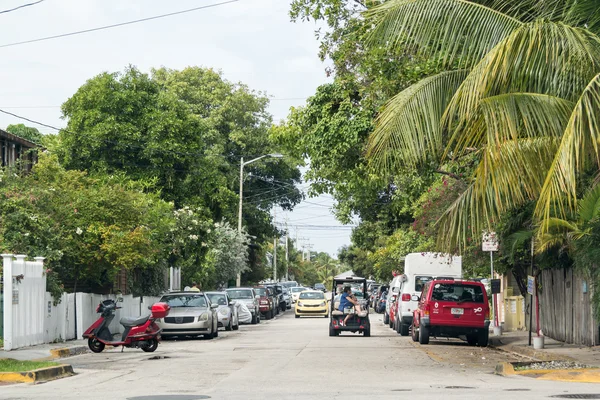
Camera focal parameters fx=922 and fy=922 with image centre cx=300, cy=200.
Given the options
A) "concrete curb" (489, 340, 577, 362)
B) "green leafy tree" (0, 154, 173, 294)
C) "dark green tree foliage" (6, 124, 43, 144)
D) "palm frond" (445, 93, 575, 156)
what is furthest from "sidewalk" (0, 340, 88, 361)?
"dark green tree foliage" (6, 124, 43, 144)

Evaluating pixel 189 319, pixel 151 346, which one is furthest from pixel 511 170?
pixel 189 319

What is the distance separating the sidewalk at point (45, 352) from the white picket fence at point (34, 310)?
1.14 feet

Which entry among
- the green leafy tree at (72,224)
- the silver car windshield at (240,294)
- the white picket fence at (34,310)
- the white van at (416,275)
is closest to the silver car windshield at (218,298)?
the green leafy tree at (72,224)

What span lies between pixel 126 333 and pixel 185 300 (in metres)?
8.22

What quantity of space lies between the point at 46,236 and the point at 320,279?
140581 mm

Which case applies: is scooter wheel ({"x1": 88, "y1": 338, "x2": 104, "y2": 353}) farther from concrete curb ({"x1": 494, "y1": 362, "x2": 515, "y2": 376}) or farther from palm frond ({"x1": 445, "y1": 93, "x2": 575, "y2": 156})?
palm frond ({"x1": 445, "y1": 93, "x2": 575, "y2": 156})

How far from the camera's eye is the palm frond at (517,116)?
13609mm

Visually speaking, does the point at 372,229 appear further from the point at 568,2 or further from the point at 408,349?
the point at 568,2

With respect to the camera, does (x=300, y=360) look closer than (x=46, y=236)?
Yes

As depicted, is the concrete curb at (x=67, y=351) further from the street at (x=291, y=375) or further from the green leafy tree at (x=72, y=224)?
the green leafy tree at (x=72, y=224)

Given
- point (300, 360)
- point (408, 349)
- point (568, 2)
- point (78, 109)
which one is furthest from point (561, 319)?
point (78, 109)

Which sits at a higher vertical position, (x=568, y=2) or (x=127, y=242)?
(x=568, y=2)

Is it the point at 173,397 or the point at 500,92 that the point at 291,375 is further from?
the point at 500,92

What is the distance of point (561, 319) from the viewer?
81.7 ft
